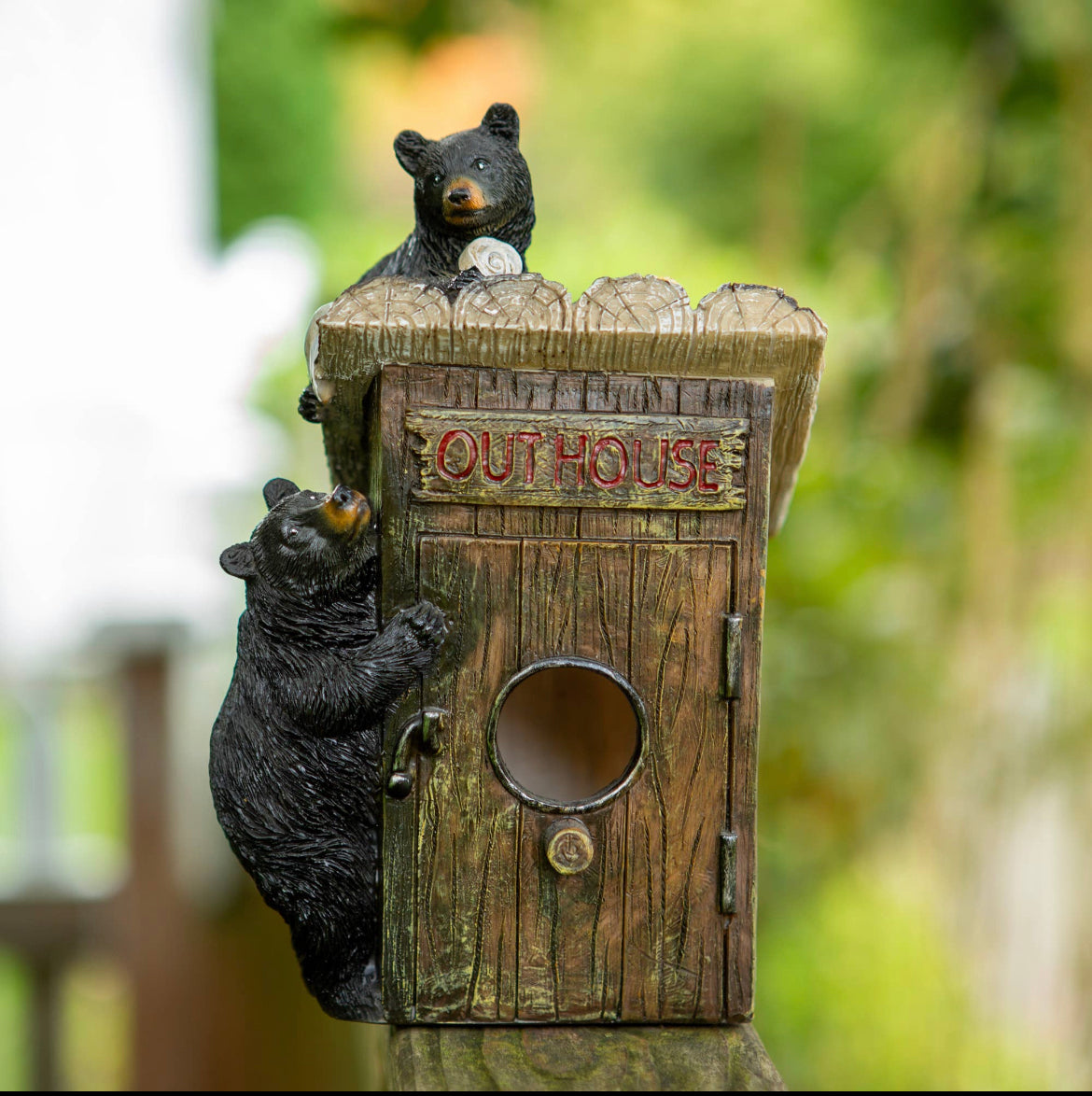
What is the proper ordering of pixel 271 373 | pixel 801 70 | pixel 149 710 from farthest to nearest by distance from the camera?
pixel 271 373, pixel 801 70, pixel 149 710

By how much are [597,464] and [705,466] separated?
0.14 m

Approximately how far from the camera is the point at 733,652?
1.54m

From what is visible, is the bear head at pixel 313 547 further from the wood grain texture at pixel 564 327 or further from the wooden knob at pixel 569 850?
the wooden knob at pixel 569 850

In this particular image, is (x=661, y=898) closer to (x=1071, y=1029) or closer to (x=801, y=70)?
(x=1071, y=1029)

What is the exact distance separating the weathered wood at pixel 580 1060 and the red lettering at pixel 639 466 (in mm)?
733

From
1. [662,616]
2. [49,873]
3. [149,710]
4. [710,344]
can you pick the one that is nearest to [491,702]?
[662,616]

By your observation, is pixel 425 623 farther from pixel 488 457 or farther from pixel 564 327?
pixel 564 327

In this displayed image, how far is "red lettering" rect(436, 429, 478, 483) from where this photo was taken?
151 cm

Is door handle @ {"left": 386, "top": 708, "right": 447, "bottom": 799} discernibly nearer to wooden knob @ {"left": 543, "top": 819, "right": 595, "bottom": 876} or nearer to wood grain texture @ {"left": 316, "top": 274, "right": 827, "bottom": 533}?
wooden knob @ {"left": 543, "top": 819, "right": 595, "bottom": 876}

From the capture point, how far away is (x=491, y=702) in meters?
1.54

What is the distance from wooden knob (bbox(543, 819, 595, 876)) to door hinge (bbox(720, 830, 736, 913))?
0.18 meters

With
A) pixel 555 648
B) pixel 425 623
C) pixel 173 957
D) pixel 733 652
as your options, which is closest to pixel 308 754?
pixel 425 623

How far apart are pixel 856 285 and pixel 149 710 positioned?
2987 mm

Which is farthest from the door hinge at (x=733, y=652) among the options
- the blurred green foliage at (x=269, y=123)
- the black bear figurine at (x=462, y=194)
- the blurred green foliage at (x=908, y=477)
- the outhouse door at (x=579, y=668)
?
the blurred green foliage at (x=269, y=123)
